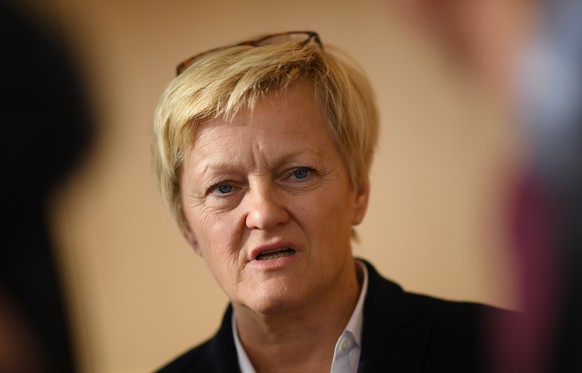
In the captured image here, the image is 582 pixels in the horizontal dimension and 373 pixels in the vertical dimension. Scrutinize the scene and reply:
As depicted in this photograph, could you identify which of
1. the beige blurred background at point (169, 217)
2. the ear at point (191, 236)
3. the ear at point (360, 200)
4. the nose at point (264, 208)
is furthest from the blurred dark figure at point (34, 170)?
the beige blurred background at point (169, 217)

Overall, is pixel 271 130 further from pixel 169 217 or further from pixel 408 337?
pixel 169 217

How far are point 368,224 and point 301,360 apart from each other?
0.79 metres

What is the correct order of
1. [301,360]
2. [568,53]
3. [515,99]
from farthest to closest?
[301,360], [515,99], [568,53]

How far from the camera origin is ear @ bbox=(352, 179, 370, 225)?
157 centimetres

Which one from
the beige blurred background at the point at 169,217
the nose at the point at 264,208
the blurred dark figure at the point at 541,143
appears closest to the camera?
the blurred dark figure at the point at 541,143

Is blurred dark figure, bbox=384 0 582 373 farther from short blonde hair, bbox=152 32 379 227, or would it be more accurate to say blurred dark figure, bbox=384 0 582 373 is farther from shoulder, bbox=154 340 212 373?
shoulder, bbox=154 340 212 373

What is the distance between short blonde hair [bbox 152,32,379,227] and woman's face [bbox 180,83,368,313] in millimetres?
24

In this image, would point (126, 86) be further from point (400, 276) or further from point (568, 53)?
point (568, 53)

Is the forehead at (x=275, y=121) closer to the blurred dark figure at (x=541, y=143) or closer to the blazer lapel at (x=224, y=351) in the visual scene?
the blurred dark figure at (x=541, y=143)

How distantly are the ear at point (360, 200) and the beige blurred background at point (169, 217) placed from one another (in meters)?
0.47

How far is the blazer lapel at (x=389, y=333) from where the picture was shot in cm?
144

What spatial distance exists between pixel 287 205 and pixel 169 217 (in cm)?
66

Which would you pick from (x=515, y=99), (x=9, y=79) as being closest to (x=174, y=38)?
(x=515, y=99)

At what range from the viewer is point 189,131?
1.44 m
